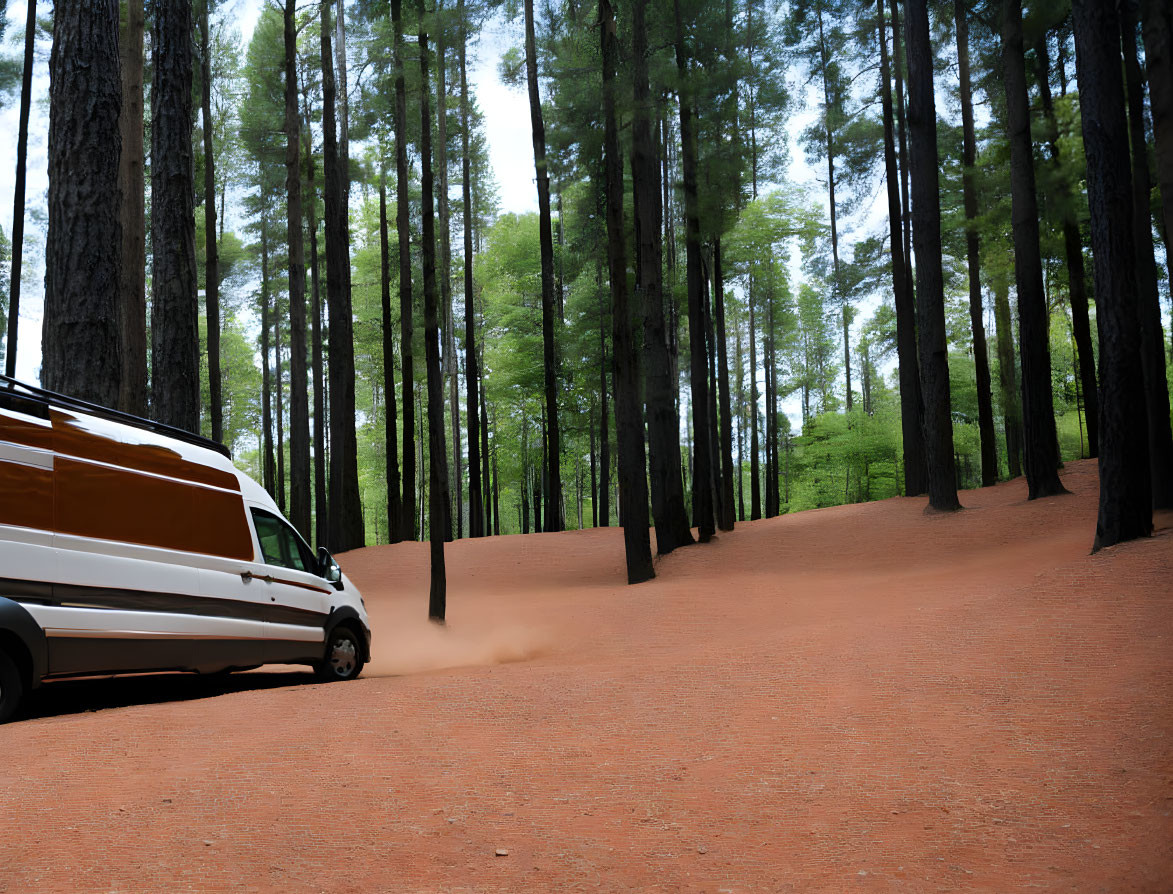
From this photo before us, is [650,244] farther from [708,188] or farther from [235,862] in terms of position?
[235,862]

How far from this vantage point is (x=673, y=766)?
4672 millimetres

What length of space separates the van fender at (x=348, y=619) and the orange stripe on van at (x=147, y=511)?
1.35 m

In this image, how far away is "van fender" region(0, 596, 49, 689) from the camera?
5.69m

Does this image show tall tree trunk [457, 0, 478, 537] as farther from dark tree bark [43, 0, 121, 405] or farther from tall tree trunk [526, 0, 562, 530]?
dark tree bark [43, 0, 121, 405]

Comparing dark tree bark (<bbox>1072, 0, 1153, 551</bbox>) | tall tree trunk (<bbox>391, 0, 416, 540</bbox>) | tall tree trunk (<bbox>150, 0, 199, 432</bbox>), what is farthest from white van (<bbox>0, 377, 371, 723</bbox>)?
tall tree trunk (<bbox>391, 0, 416, 540</bbox>)

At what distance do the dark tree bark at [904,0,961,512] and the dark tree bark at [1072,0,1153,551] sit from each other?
7303mm

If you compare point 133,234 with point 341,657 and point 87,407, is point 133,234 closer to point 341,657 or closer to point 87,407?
point 87,407

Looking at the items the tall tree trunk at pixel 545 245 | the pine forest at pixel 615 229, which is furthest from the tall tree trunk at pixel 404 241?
the tall tree trunk at pixel 545 245

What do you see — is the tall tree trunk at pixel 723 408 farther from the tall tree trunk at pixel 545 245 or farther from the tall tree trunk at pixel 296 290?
the tall tree trunk at pixel 296 290

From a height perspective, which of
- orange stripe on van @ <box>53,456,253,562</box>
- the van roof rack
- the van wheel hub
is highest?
the van roof rack

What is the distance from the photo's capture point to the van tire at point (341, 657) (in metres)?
9.07

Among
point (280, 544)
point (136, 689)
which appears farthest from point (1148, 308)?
point (136, 689)

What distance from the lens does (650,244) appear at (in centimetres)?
1870

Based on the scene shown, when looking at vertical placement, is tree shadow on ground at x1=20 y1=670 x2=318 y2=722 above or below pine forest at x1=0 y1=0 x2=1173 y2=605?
below
